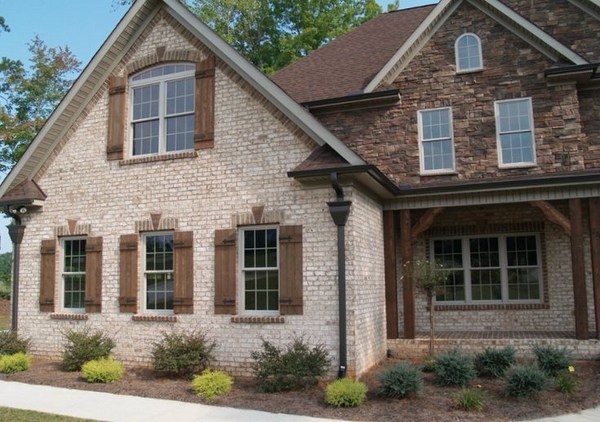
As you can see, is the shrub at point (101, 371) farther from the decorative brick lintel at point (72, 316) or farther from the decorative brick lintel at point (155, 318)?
the decorative brick lintel at point (72, 316)

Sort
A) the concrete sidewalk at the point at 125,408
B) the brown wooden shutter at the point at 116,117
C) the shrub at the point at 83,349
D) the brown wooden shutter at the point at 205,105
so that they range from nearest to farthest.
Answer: the concrete sidewalk at the point at 125,408 < the shrub at the point at 83,349 < the brown wooden shutter at the point at 205,105 < the brown wooden shutter at the point at 116,117

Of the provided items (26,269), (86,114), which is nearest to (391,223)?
(86,114)

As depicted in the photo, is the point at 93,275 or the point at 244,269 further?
the point at 93,275

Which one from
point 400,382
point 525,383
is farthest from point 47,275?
point 525,383

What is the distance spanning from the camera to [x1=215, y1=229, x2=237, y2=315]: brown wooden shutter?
1122 centimetres

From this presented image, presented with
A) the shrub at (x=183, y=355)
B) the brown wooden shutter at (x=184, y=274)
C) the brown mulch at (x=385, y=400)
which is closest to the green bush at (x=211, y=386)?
Result: the brown mulch at (x=385, y=400)

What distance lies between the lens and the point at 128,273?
40.2 ft

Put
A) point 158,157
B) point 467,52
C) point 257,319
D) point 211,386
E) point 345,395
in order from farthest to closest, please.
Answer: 1. point 467,52
2. point 158,157
3. point 257,319
4. point 211,386
5. point 345,395

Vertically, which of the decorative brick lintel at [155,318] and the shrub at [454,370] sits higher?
the decorative brick lintel at [155,318]

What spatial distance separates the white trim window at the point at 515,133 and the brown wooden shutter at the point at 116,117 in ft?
28.5

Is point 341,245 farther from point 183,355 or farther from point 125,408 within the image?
point 125,408

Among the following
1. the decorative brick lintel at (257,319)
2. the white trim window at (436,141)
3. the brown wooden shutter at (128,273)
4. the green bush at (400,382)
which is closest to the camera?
the green bush at (400,382)

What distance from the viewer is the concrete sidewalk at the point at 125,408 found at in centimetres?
808

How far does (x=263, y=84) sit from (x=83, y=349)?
6554mm
